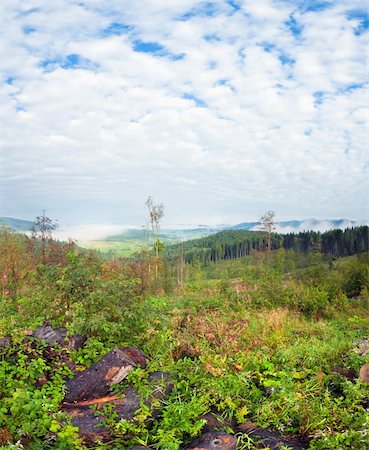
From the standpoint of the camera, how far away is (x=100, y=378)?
Result: 620cm

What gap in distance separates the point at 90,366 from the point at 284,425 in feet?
9.70

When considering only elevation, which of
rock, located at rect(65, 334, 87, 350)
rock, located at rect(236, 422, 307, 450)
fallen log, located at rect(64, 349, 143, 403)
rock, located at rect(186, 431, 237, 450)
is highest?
rock, located at rect(65, 334, 87, 350)

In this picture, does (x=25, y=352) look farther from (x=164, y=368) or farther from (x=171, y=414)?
(x=171, y=414)

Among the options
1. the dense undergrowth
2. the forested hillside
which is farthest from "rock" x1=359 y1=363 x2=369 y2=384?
the forested hillside

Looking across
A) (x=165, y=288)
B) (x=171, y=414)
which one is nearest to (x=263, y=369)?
(x=171, y=414)

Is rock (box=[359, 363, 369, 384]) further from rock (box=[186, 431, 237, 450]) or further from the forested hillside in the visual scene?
the forested hillside

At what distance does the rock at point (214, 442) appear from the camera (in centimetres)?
492

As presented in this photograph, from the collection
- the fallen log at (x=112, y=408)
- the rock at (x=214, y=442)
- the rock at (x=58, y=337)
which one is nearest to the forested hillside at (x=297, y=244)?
the rock at (x=58, y=337)

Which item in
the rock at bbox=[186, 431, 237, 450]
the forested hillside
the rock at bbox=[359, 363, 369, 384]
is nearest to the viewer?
the rock at bbox=[186, 431, 237, 450]

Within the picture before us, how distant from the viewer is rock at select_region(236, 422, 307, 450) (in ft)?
16.8

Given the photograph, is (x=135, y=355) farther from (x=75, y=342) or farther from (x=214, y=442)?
(x=214, y=442)

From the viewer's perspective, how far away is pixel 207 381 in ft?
20.2

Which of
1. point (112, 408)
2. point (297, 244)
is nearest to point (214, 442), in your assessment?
point (112, 408)

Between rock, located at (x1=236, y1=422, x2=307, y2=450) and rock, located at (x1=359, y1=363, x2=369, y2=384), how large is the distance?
181 centimetres
